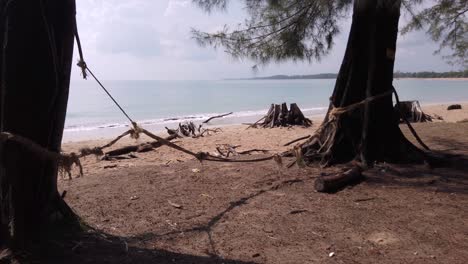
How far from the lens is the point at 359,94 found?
17.4 feet

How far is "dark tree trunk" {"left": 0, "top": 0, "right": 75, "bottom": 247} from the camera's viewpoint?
2.53 metres

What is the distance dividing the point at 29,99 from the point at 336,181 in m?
2.89

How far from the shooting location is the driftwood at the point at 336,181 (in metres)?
4.25

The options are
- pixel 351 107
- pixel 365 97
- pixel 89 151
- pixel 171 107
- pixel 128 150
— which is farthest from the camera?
pixel 171 107

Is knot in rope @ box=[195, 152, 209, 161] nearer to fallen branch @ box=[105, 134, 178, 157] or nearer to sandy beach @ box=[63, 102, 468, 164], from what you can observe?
sandy beach @ box=[63, 102, 468, 164]

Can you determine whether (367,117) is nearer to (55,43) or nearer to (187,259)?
(187,259)

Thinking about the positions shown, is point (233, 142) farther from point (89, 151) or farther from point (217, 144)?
point (89, 151)

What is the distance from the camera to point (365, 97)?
526 cm

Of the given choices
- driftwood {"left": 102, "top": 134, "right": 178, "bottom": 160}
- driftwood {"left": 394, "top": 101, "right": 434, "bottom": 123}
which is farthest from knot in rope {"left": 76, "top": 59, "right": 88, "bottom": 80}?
driftwood {"left": 394, "top": 101, "right": 434, "bottom": 123}

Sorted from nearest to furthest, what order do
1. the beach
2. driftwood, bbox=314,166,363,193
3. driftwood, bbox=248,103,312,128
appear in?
the beach
driftwood, bbox=314,166,363,193
driftwood, bbox=248,103,312,128

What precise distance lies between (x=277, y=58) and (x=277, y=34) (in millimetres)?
356

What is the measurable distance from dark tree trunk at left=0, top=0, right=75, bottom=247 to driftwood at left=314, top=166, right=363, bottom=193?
253 cm

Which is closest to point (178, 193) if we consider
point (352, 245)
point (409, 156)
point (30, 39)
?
point (352, 245)

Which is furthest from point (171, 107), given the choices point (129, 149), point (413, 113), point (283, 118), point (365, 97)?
point (365, 97)
